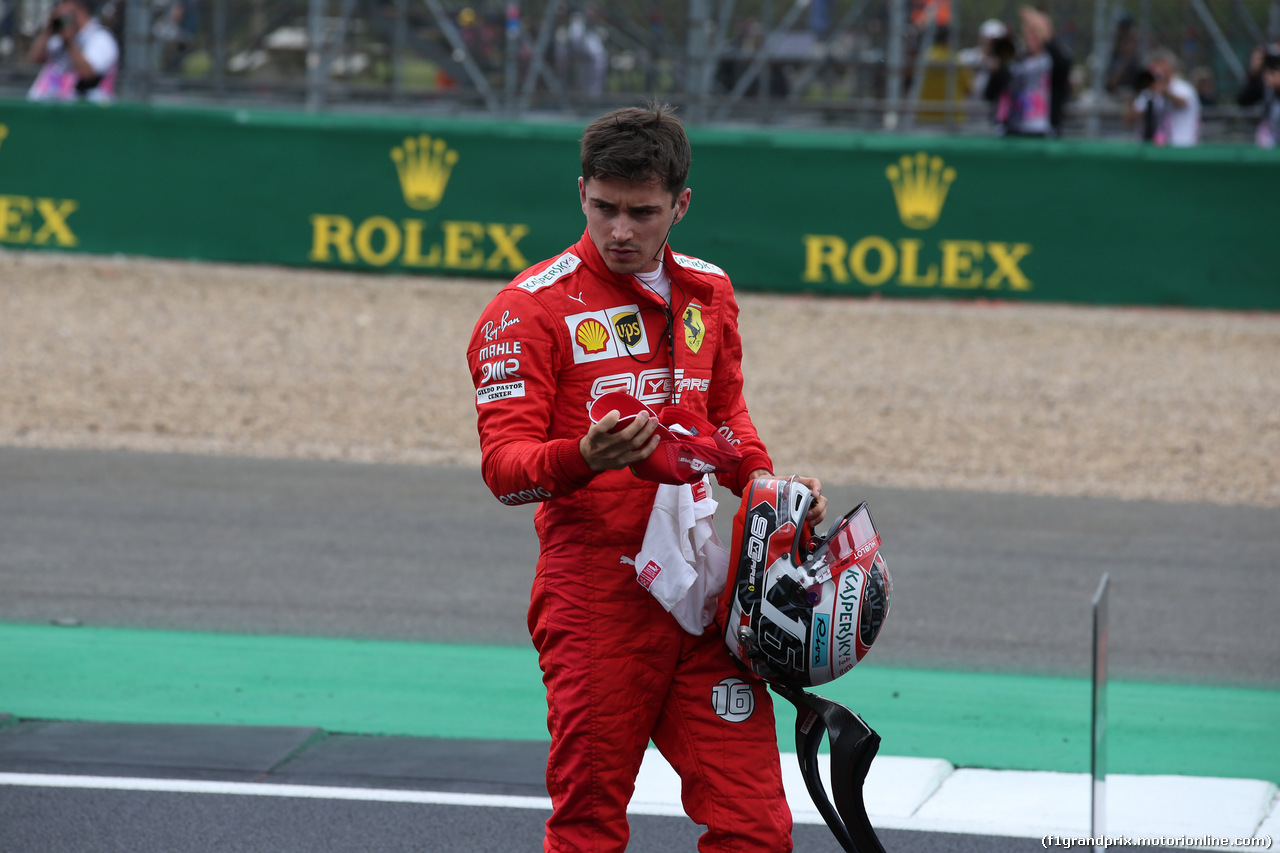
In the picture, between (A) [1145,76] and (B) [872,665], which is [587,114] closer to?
(A) [1145,76]

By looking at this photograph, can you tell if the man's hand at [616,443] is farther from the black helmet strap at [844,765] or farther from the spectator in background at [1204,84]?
the spectator in background at [1204,84]

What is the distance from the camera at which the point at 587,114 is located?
17.7 meters

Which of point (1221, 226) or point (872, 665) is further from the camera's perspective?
point (1221, 226)

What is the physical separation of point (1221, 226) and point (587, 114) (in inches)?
286

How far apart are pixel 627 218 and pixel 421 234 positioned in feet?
37.5

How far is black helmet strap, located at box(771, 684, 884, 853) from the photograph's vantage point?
334cm

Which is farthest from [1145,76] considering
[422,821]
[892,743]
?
[422,821]

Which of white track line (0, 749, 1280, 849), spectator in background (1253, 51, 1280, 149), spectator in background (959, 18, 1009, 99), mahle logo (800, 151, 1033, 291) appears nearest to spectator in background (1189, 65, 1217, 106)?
spectator in background (959, 18, 1009, 99)

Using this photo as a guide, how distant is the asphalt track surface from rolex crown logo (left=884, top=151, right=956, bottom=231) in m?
Result: 5.22

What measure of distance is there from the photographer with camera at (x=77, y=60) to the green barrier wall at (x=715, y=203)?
1.30 meters

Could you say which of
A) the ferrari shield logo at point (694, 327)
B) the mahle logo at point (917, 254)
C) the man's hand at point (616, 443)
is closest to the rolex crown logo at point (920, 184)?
the mahle logo at point (917, 254)

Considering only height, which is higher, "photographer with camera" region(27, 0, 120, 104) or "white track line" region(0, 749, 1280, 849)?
"photographer with camera" region(27, 0, 120, 104)

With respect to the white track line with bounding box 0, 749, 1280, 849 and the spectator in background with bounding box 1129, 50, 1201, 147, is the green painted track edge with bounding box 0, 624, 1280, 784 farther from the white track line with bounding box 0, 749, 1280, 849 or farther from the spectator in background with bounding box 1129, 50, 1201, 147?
the spectator in background with bounding box 1129, 50, 1201, 147

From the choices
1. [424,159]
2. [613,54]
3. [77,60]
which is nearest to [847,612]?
[424,159]
